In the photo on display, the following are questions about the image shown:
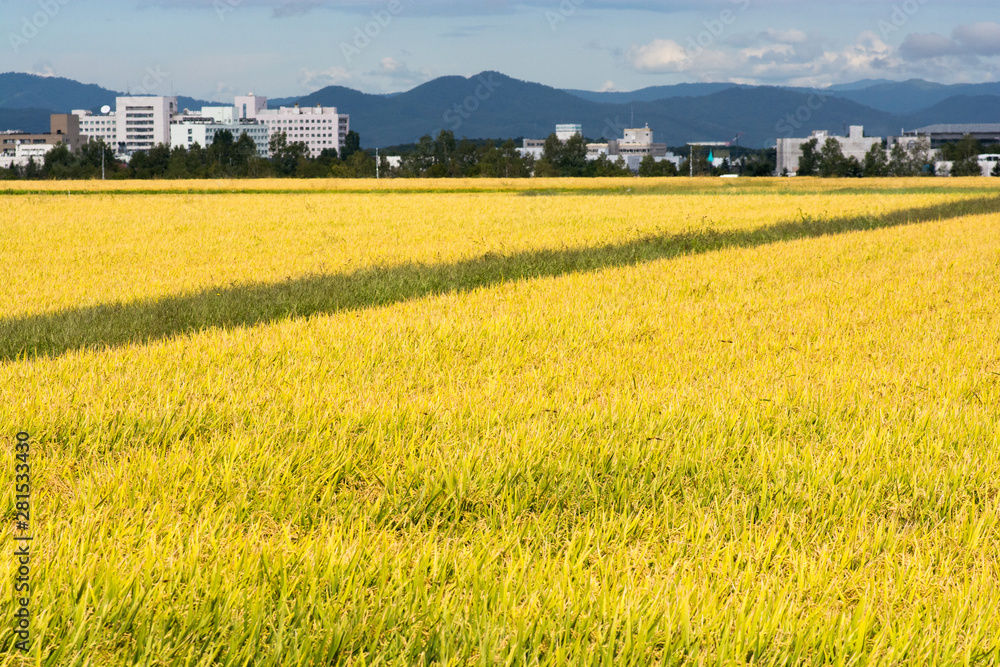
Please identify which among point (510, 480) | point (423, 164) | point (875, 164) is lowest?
point (510, 480)

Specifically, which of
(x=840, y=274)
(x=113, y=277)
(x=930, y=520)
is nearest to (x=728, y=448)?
(x=930, y=520)

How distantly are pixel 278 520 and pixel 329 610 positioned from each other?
92 cm

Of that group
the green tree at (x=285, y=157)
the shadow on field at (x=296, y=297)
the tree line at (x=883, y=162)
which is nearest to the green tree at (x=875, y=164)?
the tree line at (x=883, y=162)

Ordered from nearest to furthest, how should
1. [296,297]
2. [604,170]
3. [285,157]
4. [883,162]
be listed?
[296,297], [604,170], [285,157], [883,162]

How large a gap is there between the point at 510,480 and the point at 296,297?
6502 millimetres

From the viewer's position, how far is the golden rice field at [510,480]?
2.57m

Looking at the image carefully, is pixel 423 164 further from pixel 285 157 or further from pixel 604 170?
A: pixel 604 170

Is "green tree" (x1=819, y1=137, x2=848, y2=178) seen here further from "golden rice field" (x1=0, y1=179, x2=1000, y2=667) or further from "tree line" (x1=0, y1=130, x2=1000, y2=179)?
"golden rice field" (x1=0, y1=179, x2=1000, y2=667)

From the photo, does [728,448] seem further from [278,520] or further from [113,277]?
[113,277]

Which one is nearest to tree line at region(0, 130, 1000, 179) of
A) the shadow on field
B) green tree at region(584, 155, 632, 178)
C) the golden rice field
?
green tree at region(584, 155, 632, 178)

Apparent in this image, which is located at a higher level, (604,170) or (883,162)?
(883,162)

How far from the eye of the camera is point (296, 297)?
9.81 m

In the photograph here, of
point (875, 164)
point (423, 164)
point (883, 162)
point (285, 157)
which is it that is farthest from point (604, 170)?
point (285, 157)

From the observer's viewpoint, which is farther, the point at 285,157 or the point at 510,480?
the point at 285,157
